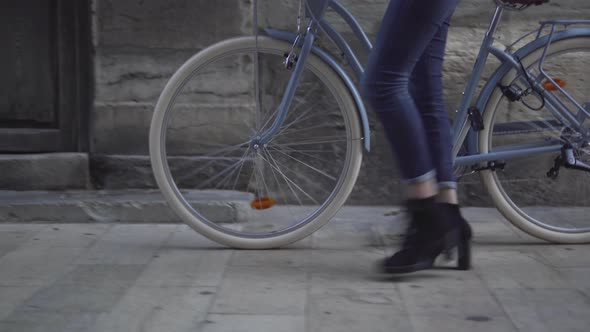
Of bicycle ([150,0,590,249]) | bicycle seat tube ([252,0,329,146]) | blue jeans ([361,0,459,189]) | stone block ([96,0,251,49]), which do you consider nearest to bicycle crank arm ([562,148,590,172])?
bicycle ([150,0,590,249])

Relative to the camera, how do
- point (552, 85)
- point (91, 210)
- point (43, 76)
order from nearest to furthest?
point (552, 85) < point (91, 210) < point (43, 76)

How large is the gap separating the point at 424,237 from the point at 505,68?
85 cm

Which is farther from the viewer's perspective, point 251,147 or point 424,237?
point 251,147

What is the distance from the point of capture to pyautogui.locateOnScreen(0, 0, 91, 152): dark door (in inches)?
179

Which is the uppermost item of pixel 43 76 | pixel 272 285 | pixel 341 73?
pixel 341 73

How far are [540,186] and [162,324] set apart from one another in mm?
2113

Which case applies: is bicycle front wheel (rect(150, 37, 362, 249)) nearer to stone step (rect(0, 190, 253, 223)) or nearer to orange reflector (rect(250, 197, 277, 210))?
orange reflector (rect(250, 197, 277, 210))

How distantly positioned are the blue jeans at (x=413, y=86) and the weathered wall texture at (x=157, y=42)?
1096 millimetres

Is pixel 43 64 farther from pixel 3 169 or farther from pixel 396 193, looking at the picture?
pixel 396 193

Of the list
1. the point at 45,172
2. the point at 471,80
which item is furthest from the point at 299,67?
the point at 45,172

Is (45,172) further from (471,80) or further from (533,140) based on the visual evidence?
(533,140)

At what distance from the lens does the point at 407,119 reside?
317 centimetres

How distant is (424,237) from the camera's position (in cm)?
321

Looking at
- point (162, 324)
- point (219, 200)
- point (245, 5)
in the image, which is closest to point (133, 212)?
point (219, 200)
